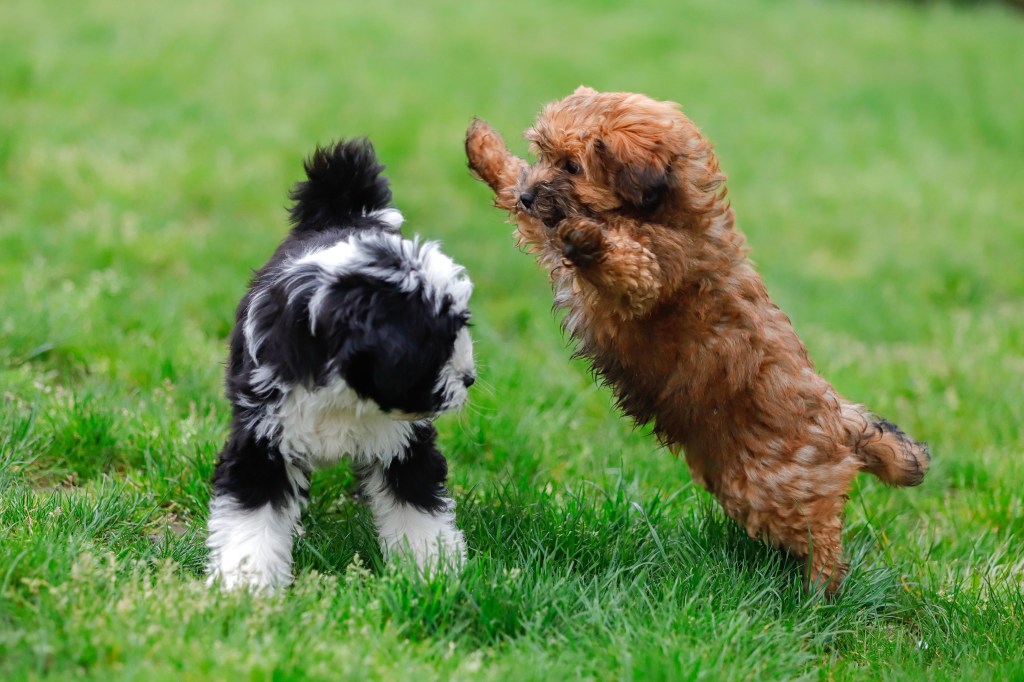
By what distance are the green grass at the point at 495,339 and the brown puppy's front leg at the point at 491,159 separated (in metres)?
1.03

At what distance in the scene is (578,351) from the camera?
4051 millimetres

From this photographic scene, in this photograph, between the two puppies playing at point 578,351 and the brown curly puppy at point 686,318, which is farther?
the brown curly puppy at point 686,318

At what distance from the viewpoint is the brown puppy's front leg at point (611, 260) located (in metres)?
3.38

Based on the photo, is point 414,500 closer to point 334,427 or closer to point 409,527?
point 409,527

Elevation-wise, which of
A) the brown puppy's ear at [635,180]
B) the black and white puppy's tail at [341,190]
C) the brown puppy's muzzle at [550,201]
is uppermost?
the brown puppy's ear at [635,180]

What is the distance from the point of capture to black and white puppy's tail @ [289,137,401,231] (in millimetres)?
4043

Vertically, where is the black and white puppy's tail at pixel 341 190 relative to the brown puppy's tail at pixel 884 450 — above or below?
above

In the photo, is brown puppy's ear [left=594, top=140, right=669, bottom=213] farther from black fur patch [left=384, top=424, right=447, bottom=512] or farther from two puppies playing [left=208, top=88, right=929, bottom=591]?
black fur patch [left=384, top=424, right=447, bottom=512]

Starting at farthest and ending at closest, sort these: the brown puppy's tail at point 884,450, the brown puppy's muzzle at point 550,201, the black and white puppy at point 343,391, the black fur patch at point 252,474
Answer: the brown puppy's tail at point 884,450 < the brown puppy's muzzle at point 550,201 < the black fur patch at point 252,474 < the black and white puppy at point 343,391

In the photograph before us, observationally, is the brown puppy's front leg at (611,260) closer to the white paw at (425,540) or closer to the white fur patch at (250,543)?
the white paw at (425,540)

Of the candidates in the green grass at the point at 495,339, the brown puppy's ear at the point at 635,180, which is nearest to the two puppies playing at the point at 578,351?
the brown puppy's ear at the point at 635,180

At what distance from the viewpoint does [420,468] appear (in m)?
3.66

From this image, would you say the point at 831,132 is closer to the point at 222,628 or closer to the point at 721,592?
the point at 721,592

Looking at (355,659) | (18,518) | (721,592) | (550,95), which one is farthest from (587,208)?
(550,95)
